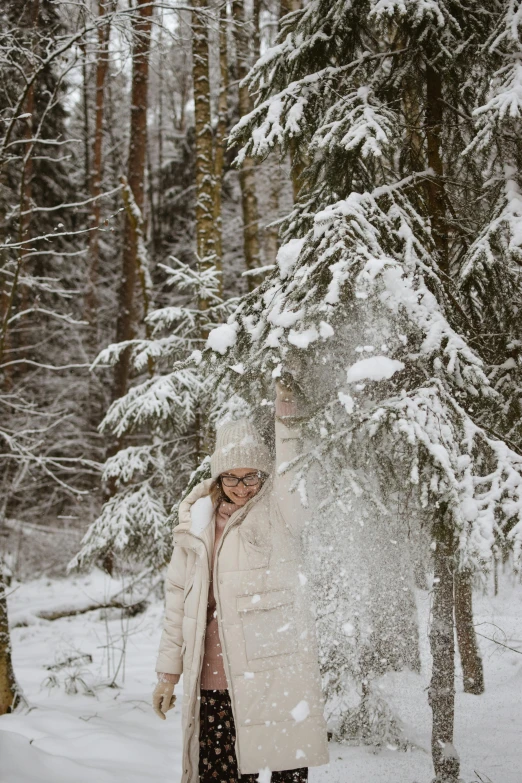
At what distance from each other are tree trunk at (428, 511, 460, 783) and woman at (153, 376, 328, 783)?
0.90 meters

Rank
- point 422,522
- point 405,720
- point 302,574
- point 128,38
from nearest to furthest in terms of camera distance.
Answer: point 302,574 < point 422,522 < point 405,720 < point 128,38

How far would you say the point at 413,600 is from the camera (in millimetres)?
3377

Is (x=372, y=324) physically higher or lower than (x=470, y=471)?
higher

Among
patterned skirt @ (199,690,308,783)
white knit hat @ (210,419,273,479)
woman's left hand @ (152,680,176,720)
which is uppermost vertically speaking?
white knit hat @ (210,419,273,479)

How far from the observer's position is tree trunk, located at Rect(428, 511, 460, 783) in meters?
3.19

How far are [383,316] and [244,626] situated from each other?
5.34 ft

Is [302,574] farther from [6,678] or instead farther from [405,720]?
[6,678]

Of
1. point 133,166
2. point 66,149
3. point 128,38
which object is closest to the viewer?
point 128,38

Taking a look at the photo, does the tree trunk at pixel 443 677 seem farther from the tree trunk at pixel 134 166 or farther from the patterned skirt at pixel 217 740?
the tree trunk at pixel 134 166

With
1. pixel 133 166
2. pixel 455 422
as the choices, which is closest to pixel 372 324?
pixel 455 422

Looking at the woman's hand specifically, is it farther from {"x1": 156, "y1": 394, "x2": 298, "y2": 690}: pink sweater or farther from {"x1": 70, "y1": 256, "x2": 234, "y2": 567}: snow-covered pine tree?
{"x1": 70, "y1": 256, "x2": 234, "y2": 567}: snow-covered pine tree

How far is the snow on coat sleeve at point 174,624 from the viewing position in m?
2.91

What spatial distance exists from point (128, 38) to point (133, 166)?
17.9 ft

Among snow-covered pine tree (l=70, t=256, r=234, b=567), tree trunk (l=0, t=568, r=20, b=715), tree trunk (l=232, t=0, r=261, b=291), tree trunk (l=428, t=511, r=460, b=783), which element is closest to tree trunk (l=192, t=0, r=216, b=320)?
snow-covered pine tree (l=70, t=256, r=234, b=567)
